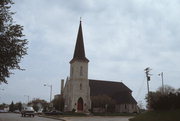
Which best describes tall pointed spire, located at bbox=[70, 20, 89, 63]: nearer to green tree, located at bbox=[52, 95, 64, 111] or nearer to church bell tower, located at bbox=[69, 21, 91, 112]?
church bell tower, located at bbox=[69, 21, 91, 112]

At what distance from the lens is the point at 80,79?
82688 millimetres

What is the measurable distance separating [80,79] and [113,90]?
49.2ft

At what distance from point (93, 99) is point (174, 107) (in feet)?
169

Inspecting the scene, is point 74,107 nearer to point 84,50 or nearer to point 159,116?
point 84,50

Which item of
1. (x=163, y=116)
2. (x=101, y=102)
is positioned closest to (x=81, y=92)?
(x=101, y=102)

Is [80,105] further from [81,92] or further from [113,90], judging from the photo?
[113,90]

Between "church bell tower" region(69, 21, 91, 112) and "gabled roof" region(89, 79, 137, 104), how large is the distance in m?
3.63

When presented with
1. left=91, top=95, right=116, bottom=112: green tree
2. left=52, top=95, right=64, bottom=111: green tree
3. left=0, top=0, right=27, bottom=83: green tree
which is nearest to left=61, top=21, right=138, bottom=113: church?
left=91, top=95, right=116, bottom=112: green tree

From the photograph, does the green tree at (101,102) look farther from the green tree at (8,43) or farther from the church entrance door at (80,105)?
the green tree at (8,43)

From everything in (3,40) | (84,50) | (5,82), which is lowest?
(5,82)

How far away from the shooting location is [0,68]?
2361 centimetres

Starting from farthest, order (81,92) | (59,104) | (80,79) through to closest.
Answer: (59,104), (80,79), (81,92)

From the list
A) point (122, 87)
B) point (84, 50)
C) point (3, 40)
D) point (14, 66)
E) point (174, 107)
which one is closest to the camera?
point (3, 40)

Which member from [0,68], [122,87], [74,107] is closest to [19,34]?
[0,68]
